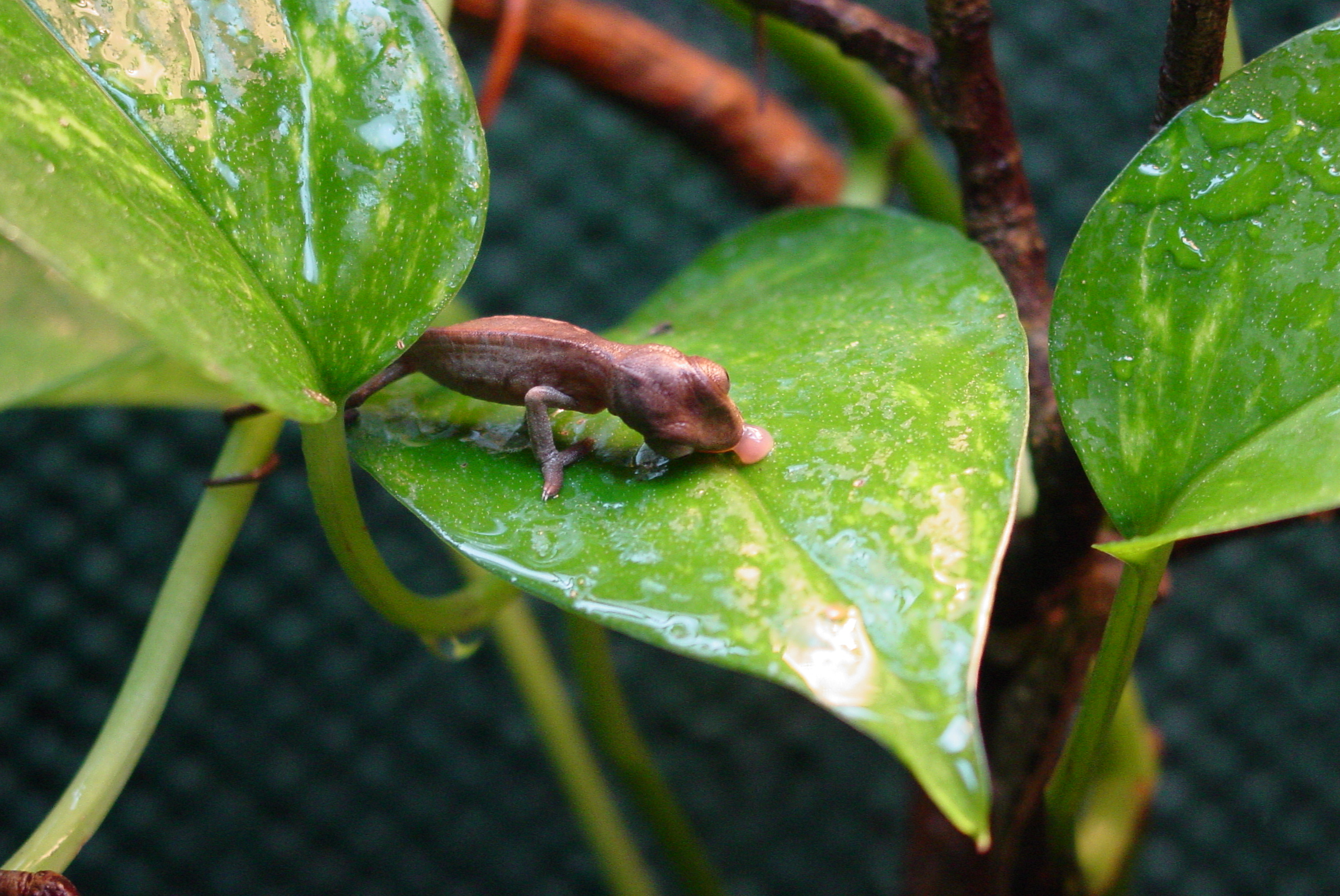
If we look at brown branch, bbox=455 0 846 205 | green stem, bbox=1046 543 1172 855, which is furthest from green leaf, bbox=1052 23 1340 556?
brown branch, bbox=455 0 846 205

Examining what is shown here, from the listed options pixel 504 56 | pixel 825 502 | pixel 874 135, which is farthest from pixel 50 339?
pixel 874 135

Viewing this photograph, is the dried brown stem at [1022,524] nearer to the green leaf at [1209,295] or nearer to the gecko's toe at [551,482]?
the green leaf at [1209,295]

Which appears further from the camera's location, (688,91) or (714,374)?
(688,91)

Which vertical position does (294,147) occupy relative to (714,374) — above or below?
above

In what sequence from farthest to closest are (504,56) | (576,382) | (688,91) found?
(688,91) → (504,56) → (576,382)

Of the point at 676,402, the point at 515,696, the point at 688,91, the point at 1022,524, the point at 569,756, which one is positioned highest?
the point at 676,402

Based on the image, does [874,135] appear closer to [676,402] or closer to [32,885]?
[676,402]

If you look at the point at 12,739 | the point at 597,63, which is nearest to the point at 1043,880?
the point at 597,63
